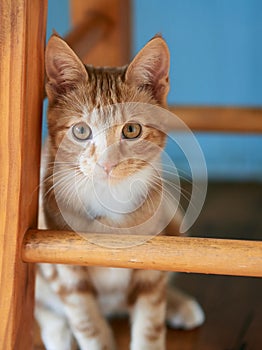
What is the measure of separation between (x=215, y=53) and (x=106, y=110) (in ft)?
2.91

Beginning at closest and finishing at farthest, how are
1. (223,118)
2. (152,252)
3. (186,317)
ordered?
(152,252) → (186,317) → (223,118)

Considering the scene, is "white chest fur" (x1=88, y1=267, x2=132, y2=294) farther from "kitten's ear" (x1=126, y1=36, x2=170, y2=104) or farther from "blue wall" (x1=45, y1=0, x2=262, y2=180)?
"blue wall" (x1=45, y1=0, x2=262, y2=180)

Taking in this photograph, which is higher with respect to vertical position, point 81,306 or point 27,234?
point 27,234

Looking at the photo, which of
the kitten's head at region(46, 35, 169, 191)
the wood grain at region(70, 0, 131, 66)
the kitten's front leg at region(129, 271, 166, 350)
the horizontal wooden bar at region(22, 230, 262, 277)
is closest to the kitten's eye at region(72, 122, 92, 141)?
the kitten's head at region(46, 35, 169, 191)

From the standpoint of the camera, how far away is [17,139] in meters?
0.82

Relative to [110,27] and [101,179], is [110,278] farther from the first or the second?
[110,27]

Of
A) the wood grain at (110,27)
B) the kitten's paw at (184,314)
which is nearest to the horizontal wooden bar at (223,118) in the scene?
the wood grain at (110,27)

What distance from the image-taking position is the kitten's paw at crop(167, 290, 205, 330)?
1125 millimetres

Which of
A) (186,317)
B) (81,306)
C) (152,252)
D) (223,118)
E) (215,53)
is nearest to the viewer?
(152,252)

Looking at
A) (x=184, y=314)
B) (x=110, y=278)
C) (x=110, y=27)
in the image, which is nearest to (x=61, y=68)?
(x=110, y=278)

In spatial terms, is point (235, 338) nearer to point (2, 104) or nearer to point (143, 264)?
point (143, 264)

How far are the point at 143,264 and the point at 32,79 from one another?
27cm

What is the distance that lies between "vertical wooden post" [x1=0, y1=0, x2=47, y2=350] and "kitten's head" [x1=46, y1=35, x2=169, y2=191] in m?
0.04

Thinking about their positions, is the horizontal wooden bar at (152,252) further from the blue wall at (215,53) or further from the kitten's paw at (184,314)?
the blue wall at (215,53)
